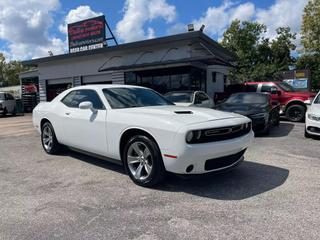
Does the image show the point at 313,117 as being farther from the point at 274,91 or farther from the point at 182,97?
the point at 274,91

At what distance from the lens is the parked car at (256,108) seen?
8.55 metres

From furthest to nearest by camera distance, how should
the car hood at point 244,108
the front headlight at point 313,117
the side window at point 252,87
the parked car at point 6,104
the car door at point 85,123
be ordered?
the parked car at point 6,104 < the side window at point 252,87 < the car hood at point 244,108 < the front headlight at point 313,117 < the car door at point 85,123

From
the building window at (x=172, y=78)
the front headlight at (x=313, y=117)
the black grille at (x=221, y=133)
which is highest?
the building window at (x=172, y=78)

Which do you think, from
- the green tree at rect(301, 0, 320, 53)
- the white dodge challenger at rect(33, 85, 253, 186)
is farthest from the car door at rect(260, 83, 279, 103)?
the green tree at rect(301, 0, 320, 53)

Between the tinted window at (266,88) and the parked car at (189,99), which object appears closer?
the parked car at (189,99)

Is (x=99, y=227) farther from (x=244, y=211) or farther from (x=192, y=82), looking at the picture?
(x=192, y=82)

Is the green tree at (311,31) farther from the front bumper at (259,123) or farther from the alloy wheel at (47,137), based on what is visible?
the alloy wheel at (47,137)

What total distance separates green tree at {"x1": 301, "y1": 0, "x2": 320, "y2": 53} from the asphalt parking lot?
27.1m

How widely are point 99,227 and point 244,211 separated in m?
1.68

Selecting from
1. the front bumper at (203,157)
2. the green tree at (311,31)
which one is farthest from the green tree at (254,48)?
the front bumper at (203,157)

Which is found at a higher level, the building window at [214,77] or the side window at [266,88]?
the building window at [214,77]

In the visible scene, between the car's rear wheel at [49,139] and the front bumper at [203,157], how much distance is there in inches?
133

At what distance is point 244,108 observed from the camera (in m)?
9.03

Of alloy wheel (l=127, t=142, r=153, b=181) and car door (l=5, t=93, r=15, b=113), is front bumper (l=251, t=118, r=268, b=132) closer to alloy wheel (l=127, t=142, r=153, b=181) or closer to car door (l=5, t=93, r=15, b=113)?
alloy wheel (l=127, t=142, r=153, b=181)
